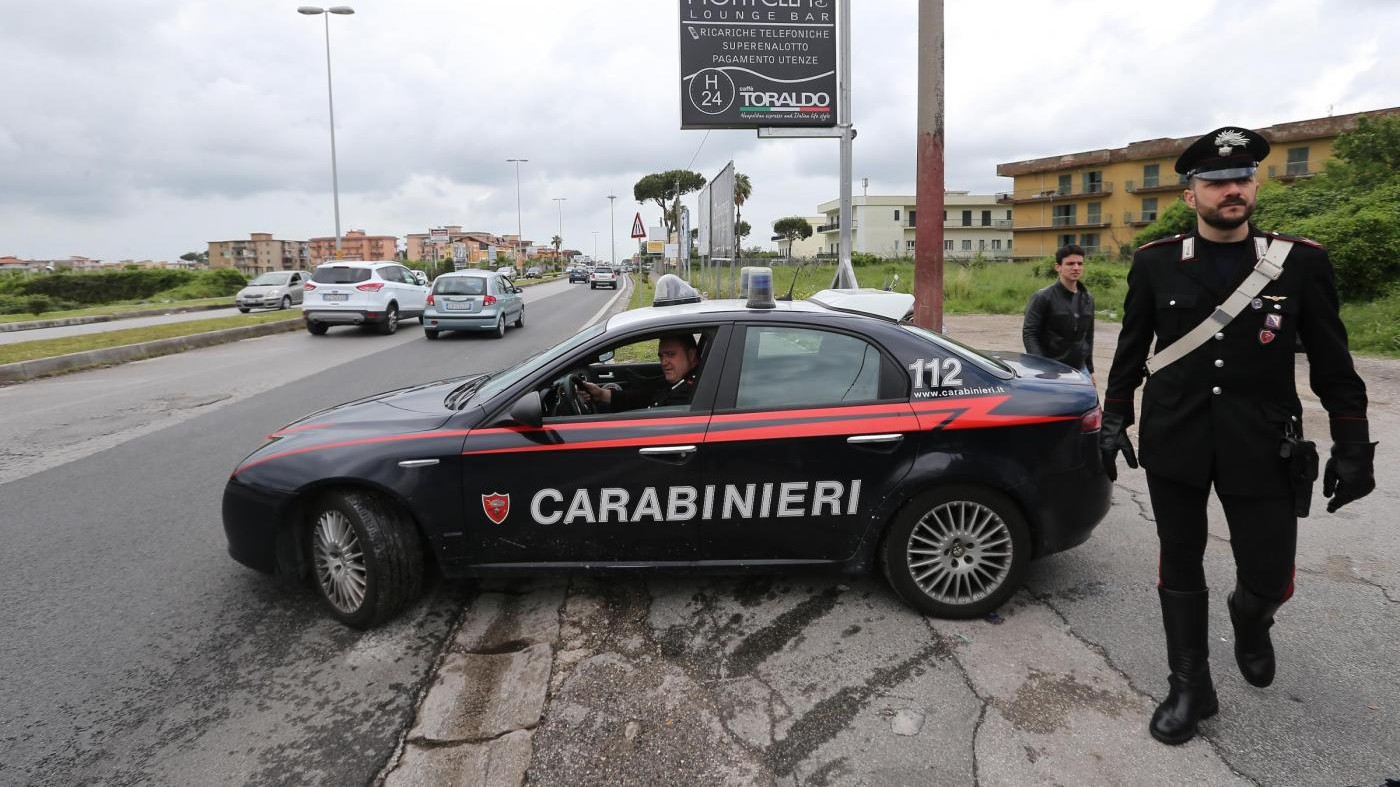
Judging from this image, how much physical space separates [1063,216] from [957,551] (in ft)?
223

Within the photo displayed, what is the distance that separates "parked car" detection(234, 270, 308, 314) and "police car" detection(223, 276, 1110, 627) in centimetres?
2773

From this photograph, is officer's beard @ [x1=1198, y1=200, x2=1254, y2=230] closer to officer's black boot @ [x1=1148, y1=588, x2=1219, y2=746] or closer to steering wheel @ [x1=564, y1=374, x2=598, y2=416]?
officer's black boot @ [x1=1148, y1=588, x2=1219, y2=746]

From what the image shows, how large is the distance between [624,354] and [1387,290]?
1394cm

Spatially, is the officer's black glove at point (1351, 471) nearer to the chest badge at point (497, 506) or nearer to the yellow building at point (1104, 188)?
the chest badge at point (497, 506)

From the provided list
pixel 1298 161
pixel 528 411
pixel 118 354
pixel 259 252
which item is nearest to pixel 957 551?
pixel 528 411

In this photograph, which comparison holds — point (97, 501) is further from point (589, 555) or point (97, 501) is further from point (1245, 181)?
point (1245, 181)

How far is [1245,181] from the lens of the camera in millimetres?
2514

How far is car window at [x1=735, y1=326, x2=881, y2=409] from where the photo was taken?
356 cm

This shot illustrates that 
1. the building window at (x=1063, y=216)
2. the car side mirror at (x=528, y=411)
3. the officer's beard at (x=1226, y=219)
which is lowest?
the car side mirror at (x=528, y=411)

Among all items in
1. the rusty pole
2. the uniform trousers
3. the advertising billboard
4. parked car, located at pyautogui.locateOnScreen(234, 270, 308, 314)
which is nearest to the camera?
→ the uniform trousers

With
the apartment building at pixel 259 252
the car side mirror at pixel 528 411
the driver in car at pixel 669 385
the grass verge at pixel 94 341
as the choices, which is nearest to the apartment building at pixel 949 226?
the grass verge at pixel 94 341

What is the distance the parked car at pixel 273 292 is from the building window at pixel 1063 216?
5490 cm

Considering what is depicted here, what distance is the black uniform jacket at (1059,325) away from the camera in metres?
5.71

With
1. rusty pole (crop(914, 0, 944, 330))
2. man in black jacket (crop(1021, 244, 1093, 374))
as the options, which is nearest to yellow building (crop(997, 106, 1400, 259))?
rusty pole (crop(914, 0, 944, 330))
